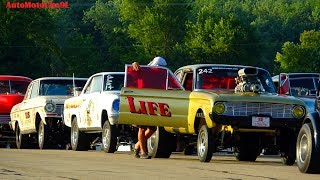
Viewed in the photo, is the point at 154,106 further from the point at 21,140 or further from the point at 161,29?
the point at 161,29

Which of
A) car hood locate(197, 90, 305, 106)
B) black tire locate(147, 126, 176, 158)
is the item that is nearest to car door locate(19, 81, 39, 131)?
black tire locate(147, 126, 176, 158)

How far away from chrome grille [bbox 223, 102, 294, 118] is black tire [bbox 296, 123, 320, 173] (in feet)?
7.74

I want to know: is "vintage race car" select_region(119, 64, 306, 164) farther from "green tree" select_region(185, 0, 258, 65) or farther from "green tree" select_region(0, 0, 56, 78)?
"green tree" select_region(185, 0, 258, 65)

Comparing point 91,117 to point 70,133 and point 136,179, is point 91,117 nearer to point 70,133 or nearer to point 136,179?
point 70,133

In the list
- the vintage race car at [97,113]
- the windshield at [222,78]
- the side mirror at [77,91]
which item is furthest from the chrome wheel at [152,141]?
the side mirror at [77,91]

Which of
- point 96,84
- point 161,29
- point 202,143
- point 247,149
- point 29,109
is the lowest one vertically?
point 247,149

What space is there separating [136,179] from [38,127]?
44.7ft

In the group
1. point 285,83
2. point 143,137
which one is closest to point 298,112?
point 143,137

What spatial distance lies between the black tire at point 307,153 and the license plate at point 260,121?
2.26 m

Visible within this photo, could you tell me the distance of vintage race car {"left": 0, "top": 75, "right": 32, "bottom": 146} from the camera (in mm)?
32594

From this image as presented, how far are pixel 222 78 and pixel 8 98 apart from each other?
12.1 metres

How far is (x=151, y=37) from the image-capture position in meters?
139

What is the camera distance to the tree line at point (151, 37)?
4082 inches

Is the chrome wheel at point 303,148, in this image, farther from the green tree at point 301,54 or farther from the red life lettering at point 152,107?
the green tree at point 301,54
